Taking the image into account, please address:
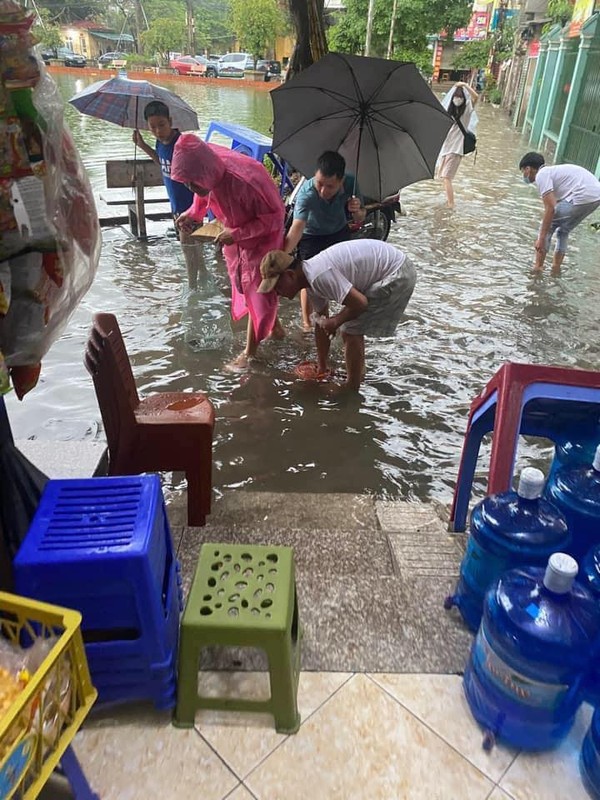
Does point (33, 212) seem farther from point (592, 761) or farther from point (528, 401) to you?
point (592, 761)

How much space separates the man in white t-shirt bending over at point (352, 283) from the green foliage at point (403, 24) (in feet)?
89.1

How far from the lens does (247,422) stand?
3812mm

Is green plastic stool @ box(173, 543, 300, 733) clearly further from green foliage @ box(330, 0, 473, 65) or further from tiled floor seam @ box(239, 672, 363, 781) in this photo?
green foliage @ box(330, 0, 473, 65)

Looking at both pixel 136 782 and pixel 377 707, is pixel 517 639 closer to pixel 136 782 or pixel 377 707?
pixel 377 707

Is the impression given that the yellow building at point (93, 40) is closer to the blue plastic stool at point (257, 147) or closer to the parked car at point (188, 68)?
the parked car at point (188, 68)

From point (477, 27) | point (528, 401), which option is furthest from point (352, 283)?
point (477, 27)

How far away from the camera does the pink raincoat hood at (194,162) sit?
11.9ft

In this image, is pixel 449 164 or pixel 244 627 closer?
pixel 244 627

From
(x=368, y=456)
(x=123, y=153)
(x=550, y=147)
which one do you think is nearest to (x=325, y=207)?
(x=368, y=456)

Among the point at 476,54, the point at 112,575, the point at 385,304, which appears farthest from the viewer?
the point at 476,54

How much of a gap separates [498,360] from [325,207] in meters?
1.89

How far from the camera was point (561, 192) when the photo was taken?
628 centimetres

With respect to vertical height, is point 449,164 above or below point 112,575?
above

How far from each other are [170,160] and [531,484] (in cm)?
501
